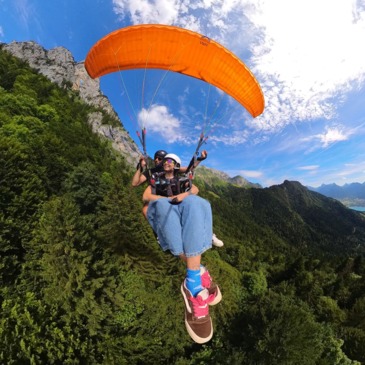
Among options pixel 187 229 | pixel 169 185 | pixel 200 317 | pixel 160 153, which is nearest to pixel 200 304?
pixel 200 317

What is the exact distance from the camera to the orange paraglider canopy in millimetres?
7676

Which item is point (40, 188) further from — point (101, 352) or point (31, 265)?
point (101, 352)

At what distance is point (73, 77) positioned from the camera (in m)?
117


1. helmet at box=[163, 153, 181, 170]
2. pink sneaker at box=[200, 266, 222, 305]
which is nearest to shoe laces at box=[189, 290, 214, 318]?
pink sneaker at box=[200, 266, 222, 305]

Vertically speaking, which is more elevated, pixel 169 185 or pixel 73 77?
pixel 73 77

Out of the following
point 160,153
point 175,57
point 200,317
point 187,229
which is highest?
point 175,57

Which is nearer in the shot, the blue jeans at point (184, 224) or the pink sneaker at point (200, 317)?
the blue jeans at point (184, 224)

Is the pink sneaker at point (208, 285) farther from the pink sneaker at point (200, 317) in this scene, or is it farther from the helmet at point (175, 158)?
the helmet at point (175, 158)

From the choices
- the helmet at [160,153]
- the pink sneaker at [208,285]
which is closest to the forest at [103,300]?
the pink sneaker at [208,285]

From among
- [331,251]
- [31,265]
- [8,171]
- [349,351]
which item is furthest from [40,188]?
[331,251]

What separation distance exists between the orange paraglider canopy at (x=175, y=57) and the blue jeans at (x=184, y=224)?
5671 millimetres

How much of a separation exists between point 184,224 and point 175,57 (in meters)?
6.41

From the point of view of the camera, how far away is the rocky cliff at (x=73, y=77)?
334 ft

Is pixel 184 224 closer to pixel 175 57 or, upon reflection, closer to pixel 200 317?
pixel 200 317
